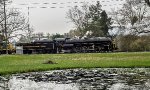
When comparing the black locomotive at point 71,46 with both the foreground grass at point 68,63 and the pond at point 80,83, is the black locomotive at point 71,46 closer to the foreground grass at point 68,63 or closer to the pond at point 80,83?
the foreground grass at point 68,63

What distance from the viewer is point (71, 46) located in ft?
216

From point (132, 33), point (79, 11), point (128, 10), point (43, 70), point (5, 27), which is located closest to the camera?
point (43, 70)

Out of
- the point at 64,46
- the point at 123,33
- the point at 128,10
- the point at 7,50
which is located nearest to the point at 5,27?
the point at 7,50

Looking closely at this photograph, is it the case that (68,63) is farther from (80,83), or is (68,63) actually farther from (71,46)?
(71,46)

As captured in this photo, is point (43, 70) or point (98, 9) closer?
point (43, 70)

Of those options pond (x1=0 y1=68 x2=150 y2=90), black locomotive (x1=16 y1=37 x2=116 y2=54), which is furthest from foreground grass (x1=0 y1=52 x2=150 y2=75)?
black locomotive (x1=16 y1=37 x2=116 y2=54)

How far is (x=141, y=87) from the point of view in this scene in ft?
49.6

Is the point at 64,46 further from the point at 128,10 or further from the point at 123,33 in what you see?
the point at 123,33

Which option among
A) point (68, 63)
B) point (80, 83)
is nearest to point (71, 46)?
point (68, 63)

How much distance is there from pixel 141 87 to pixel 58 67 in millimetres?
14418

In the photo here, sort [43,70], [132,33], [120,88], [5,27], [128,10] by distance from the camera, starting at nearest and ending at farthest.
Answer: [120,88] → [43,70] → [132,33] → [5,27] → [128,10]

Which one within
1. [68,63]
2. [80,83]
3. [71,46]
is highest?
[80,83]

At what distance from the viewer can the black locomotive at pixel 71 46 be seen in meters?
65.0

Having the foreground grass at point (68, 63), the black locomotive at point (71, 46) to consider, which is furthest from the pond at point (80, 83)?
the black locomotive at point (71, 46)
